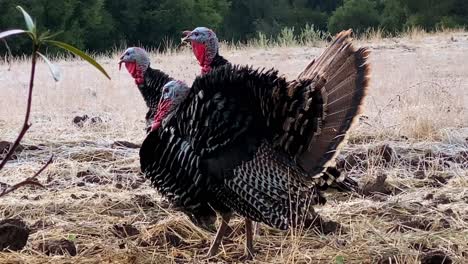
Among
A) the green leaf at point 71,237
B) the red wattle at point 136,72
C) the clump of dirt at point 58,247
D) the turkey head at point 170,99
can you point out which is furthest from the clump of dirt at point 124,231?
the red wattle at point 136,72

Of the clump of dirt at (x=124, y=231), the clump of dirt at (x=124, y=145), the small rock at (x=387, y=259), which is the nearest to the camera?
the small rock at (x=387, y=259)

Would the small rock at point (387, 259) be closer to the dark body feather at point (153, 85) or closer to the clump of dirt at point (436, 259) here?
the clump of dirt at point (436, 259)

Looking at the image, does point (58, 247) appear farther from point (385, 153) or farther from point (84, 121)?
point (84, 121)

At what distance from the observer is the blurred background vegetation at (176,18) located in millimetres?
27984

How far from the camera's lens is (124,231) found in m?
3.84

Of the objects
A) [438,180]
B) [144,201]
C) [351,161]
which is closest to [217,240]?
[144,201]

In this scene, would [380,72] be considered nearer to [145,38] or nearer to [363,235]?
[363,235]

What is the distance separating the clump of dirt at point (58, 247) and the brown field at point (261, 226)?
0.19 ft

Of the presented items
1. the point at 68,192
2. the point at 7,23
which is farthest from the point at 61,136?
the point at 7,23

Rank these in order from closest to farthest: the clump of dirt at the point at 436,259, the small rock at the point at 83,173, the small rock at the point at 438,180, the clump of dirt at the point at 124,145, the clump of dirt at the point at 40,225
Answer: the clump of dirt at the point at 436,259
the clump of dirt at the point at 40,225
the small rock at the point at 438,180
the small rock at the point at 83,173
the clump of dirt at the point at 124,145

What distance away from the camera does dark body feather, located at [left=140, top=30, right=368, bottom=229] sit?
10.8ft

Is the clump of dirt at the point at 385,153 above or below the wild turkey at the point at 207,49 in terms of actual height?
below

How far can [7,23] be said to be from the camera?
25.8 metres

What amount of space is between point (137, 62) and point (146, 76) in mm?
193
